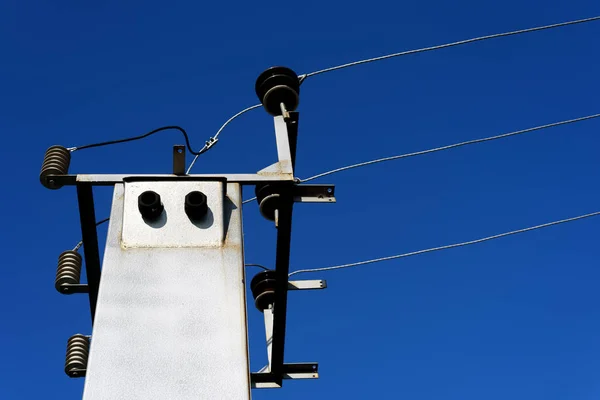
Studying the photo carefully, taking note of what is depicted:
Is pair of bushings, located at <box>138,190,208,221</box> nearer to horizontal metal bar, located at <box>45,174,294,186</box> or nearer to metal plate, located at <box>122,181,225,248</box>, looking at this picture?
metal plate, located at <box>122,181,225,248</box>

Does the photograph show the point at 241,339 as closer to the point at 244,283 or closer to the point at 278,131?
the point at 244,283

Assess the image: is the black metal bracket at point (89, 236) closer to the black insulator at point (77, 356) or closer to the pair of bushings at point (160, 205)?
the black insulator at point (77, 356)

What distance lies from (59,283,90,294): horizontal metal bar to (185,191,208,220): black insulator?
44.5 inches

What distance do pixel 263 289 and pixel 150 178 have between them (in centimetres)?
142

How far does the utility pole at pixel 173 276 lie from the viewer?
2203 millimetres

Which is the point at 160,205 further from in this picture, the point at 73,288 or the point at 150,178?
the point at 73,288

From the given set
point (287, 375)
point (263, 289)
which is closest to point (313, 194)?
point (263, 289)

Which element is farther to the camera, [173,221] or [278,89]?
[278,89]

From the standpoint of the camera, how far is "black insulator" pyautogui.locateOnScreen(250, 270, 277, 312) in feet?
13.5

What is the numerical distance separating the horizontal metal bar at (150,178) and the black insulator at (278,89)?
61 centimetres

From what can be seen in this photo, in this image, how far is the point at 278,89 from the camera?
3615mm

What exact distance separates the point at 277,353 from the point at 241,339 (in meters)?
1.57

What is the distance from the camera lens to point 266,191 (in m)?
3.70

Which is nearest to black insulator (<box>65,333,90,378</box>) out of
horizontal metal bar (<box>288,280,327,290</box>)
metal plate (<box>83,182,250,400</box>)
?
horizontal metal bar (<box>288,280,327,290</box>)
